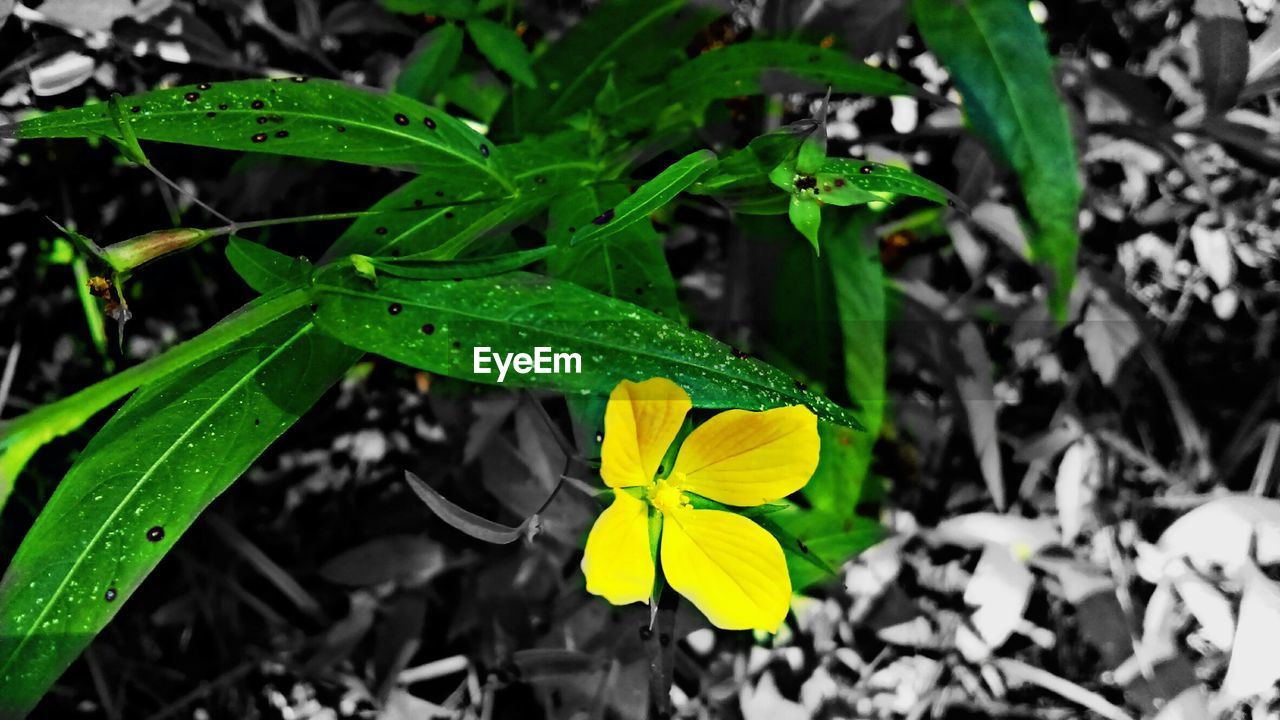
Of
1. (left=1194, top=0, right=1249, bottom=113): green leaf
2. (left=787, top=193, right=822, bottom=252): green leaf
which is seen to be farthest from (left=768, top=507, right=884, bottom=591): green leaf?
(left=1194, top=0, right=1249, bottom=113): green leaf

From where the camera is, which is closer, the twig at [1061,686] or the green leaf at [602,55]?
the green leaf at [602,55]

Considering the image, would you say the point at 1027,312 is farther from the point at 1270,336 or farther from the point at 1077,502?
the point at 1270,336

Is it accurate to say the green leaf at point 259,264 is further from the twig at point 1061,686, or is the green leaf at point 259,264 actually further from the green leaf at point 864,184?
the twig at point 1061,686

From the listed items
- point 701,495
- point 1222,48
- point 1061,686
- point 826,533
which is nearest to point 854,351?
point 826,533

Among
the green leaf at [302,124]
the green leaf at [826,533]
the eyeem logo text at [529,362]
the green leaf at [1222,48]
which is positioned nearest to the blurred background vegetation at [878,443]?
the green leaf at [1222,48]


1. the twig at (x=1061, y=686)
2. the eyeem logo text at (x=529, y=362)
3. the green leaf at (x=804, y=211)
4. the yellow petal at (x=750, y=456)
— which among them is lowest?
the twig at (x=1061, y=686)

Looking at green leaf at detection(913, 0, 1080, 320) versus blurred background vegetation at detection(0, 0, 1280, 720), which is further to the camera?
blurred background vegetation at detection(0, 0, 1280, 720)

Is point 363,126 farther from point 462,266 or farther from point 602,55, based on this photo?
point 602,55

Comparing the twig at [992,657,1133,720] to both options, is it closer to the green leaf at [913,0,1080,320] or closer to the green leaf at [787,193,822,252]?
the green leaf at [913,0,1080,320]
